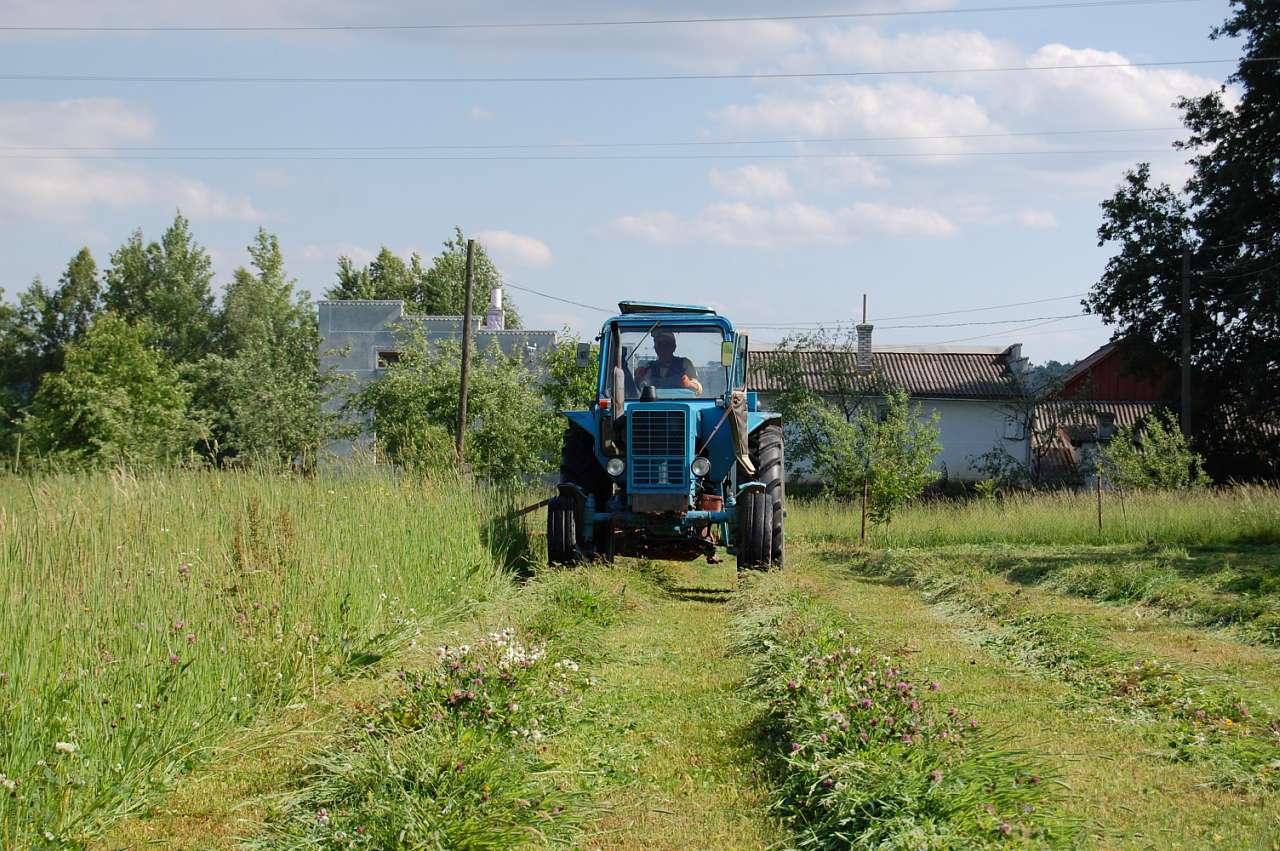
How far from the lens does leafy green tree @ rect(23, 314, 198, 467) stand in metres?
40.9

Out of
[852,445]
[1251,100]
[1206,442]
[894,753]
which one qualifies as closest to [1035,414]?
[1206,442]

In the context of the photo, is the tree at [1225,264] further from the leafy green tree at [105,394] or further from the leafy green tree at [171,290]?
the leafy green tree at [171,290]

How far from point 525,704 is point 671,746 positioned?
77cm

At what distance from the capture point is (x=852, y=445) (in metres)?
22.2

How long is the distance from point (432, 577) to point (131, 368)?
42554 millimetres

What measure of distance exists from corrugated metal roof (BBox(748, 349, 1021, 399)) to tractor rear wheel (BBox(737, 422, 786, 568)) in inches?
1022

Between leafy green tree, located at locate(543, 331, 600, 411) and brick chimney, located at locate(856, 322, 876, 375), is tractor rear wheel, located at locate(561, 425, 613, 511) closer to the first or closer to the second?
leafy green tree, located at locate(543, 331, 600, 411)

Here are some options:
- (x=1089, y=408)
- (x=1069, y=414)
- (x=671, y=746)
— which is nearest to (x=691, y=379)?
(x=671, y=746)

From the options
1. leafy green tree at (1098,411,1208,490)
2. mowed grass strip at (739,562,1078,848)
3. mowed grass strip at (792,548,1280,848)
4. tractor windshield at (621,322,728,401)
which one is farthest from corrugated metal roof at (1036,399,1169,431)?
mowed grass strip at (739,562,1078,848)

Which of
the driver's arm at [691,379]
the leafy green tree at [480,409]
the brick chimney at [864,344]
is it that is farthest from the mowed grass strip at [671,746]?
the brick chimney at [864,344]

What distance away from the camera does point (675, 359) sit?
44.7ft

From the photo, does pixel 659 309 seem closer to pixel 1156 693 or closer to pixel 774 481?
pixel 774 481

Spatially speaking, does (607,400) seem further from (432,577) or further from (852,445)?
(852,445)

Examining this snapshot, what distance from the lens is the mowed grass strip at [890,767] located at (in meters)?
4.36
